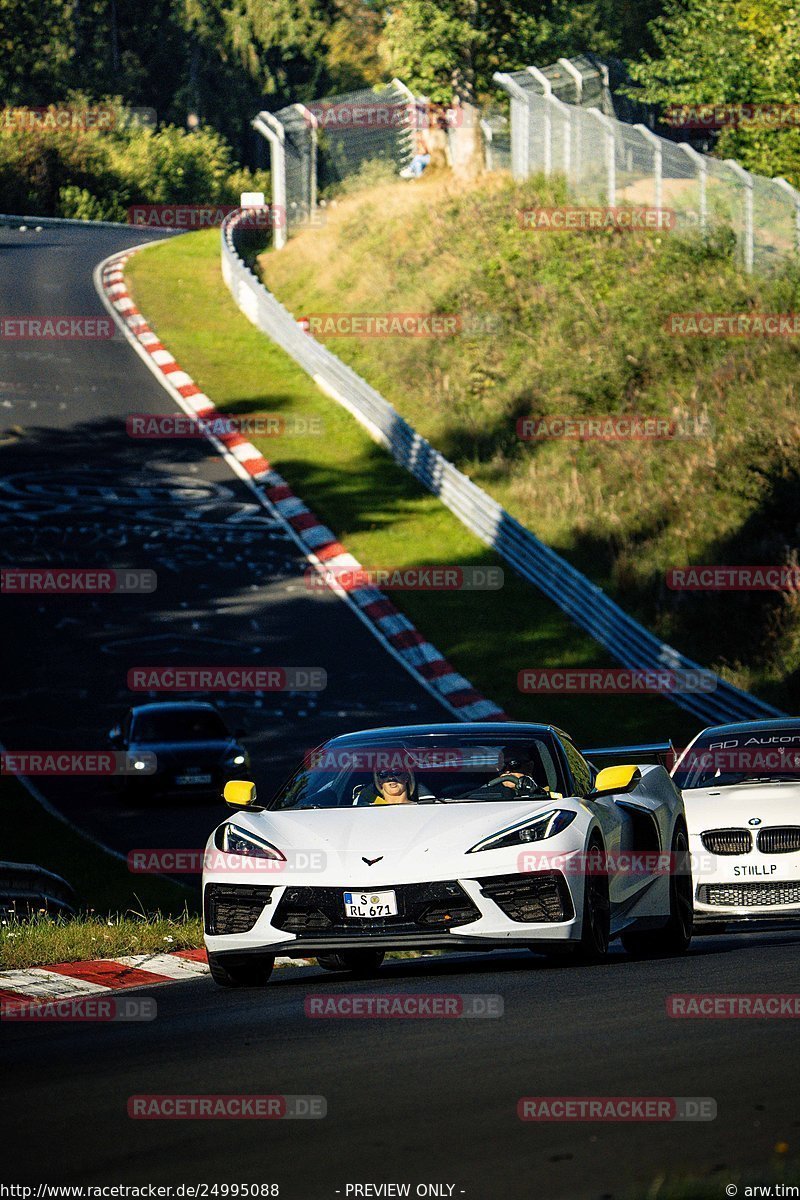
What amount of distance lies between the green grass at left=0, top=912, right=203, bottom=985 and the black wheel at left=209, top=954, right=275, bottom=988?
1.43m

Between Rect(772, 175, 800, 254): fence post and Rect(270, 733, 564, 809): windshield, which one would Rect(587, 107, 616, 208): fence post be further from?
Rect(270, 733, 564, 809): windshield

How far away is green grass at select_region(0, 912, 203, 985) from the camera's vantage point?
10773 millimetres

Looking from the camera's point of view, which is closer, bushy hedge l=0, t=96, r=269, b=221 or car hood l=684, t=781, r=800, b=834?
car hood l=684, t=781, r=800, b=834

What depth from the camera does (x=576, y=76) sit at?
4716cm

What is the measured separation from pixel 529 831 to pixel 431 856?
1.75 ft

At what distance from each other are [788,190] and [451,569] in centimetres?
1054

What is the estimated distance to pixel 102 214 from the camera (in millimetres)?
81625

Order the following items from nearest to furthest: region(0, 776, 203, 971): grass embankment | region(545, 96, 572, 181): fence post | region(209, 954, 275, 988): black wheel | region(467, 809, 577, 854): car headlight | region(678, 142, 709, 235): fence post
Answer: region(467, 809, 577, 854): car headlight → region(209, 954, 275, 988): black wheel → region(0, 776, 203, 971): grass embankment → region(678, 142, 709, 235): fence post → region(545, 96, 572, 181): fence post

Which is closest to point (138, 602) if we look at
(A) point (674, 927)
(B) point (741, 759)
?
(B) point (741, 759)

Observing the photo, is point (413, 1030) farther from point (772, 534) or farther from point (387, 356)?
point (387, 356)

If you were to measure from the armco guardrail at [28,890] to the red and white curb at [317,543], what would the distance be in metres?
10.6

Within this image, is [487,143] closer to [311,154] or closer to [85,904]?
[311,154]

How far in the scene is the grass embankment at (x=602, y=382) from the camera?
29.6m

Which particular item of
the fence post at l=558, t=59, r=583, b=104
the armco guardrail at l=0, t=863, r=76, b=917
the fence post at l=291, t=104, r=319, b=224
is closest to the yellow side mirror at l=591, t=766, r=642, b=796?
the armco guardrail at l=0, t=863, r=76, b=917
